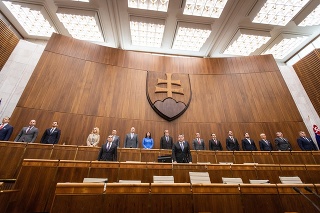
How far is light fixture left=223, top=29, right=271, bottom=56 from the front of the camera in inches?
273

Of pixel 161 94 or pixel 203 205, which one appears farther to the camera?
pixel 161 94

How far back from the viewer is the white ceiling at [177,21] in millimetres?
6113

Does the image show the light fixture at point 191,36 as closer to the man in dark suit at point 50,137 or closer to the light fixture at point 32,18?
the light fixture at point 32,18

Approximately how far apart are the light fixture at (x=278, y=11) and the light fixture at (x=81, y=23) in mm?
6209

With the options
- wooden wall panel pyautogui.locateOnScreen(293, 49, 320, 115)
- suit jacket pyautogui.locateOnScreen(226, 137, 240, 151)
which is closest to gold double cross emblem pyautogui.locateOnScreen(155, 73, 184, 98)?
suit jacket pyautogui.locateOnScreen(226, 137, 240, 151)

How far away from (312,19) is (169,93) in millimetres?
6164

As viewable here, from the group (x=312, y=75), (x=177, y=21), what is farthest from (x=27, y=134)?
(x=312, y=75)

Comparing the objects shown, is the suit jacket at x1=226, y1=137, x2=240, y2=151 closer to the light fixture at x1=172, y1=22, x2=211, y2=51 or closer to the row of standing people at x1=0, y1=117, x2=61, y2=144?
the light fixture at x1=172, y1=22, x2=211, y2=51

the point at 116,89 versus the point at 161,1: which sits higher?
the point at 161,1

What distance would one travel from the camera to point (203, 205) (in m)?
1.89

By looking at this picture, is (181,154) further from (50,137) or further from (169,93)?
(50,137)

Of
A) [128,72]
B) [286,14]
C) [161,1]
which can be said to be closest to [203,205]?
[128,72]

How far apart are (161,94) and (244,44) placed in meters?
4.61

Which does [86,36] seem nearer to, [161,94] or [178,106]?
[161,94]
